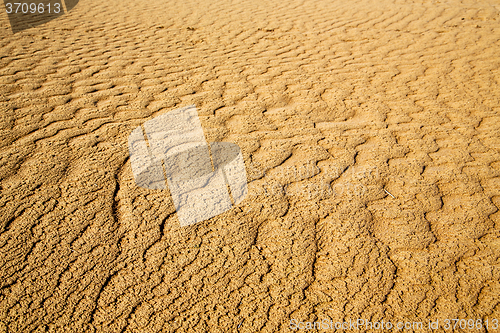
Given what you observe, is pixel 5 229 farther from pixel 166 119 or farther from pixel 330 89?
pixel 330 89

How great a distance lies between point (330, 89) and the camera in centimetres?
372

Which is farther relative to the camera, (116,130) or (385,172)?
(116,130)

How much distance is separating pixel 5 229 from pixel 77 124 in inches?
47.6

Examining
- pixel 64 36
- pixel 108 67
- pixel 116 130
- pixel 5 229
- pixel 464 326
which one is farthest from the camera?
pixel 64 36

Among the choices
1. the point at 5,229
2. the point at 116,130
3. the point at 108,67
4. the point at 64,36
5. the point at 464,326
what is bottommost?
the point at 464,326

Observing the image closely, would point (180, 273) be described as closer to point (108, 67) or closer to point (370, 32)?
point (108, 67)

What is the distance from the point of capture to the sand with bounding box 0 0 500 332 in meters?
1.70

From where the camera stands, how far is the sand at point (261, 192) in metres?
1.70

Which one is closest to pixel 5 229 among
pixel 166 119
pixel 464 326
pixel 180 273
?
pixel 180 273

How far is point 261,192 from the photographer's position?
7.86 ft

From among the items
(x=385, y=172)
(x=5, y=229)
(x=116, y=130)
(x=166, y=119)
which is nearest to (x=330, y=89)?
(x=385, y=172)

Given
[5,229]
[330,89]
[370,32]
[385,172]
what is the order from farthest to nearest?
1. [370,32]
2. [330,89]
3. [385,172]
4. [5,229]

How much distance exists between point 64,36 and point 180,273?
15.7 feet

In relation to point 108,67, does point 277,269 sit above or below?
below
